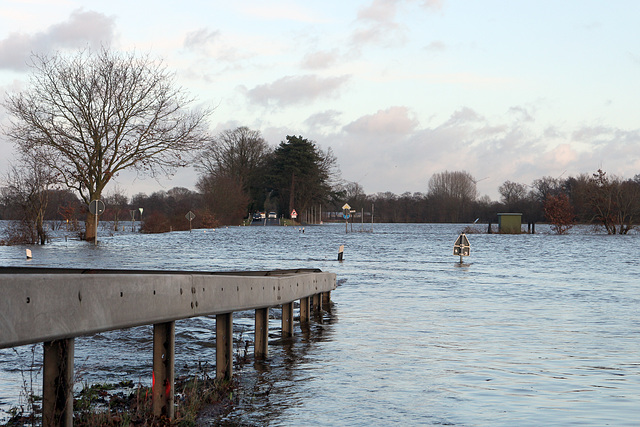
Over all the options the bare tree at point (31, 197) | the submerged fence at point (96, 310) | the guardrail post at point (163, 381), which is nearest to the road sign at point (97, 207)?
the bare tree at point (31, 197)

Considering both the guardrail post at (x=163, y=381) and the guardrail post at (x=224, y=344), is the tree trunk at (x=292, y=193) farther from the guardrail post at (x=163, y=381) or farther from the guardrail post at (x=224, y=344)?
the guardrail post at (x=163, y=381)

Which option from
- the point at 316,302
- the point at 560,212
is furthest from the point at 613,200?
the point at 316,302

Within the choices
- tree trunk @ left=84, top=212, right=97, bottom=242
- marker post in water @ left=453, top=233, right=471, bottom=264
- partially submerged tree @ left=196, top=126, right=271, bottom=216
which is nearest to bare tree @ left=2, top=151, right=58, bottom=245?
tree trunk @ left=84, top=212, right=97, bottom=242

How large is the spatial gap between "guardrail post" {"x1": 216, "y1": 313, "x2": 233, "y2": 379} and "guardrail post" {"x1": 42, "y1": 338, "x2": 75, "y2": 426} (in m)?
2.56

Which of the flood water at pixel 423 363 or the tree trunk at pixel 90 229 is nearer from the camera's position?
the flood water at pixel 423 363

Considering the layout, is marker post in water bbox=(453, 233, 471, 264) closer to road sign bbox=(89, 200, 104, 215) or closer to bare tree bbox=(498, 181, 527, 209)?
road sign bbox=(89, 200, 104, 215)

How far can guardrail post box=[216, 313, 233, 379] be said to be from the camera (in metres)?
6.47

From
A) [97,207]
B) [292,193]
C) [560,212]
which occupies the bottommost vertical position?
[97,207]

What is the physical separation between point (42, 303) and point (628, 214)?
8612cm

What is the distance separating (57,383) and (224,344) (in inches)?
107

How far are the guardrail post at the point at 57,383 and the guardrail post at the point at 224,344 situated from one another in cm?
256

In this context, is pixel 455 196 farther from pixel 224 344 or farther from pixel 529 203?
pixel 224 344

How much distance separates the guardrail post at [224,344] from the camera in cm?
647

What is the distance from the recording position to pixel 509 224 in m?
90.3
